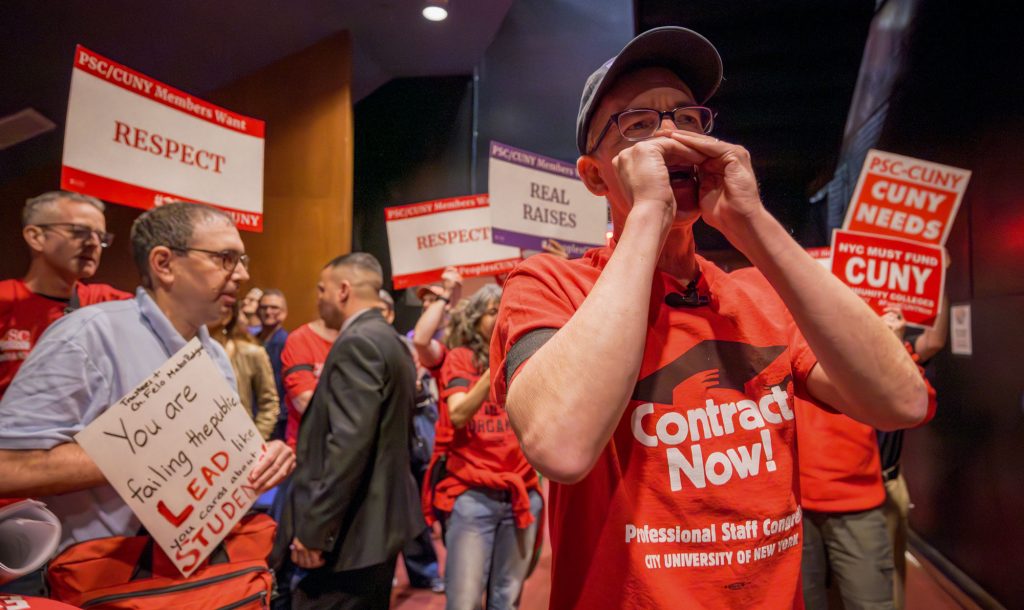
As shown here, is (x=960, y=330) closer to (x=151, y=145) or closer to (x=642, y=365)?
(x=642, y=365)

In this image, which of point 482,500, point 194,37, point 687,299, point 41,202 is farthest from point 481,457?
point 194,37

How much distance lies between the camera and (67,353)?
135 centimetres

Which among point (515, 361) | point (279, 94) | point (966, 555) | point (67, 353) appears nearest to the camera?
point (515, 361)

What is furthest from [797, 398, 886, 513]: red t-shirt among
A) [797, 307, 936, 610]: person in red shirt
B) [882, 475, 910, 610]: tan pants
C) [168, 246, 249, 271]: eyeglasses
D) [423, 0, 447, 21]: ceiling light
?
[423, 0, 447, 21]: ceiling light

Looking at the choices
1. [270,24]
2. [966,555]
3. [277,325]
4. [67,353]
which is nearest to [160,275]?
[67,353]

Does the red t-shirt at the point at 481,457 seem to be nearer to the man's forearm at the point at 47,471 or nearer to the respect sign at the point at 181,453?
the respect sign at the point at 181,453

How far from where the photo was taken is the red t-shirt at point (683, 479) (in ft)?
2.92

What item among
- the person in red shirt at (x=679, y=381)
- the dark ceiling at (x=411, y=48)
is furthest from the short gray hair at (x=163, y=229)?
the dark ceiling at (x=411, y=48)

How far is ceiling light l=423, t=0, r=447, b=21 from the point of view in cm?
549

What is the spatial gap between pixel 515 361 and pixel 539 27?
523 cm

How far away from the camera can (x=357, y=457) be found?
220 cm

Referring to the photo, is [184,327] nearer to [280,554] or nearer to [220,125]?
[280,554]

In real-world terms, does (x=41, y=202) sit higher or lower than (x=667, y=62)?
higher

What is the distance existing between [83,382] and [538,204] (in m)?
2.84
